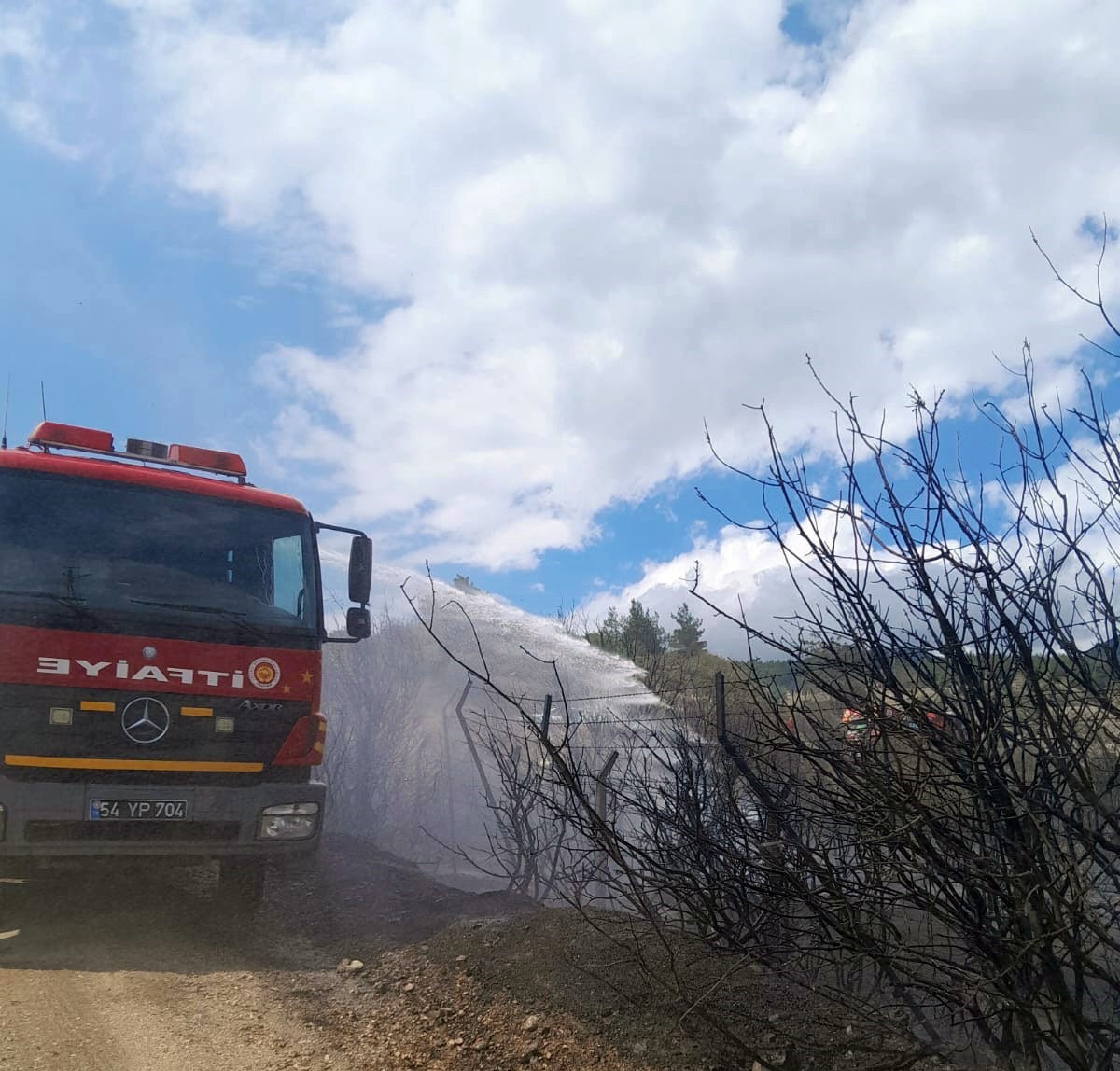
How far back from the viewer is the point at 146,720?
550 centimetres

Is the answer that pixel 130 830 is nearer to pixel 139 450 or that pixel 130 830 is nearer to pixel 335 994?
pixel 335 994

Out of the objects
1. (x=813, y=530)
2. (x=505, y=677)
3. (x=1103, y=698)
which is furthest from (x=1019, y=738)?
(x=505, y=677)

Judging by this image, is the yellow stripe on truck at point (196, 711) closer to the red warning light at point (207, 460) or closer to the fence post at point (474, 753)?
the red warning light at point (207, 460)

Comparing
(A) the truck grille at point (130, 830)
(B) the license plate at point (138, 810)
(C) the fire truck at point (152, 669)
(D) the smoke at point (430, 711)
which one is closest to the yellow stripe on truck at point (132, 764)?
(C) the fire truck at point (152, 669)

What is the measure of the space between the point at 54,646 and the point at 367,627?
2.26 meters

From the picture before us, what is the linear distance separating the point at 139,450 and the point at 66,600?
1608 mm

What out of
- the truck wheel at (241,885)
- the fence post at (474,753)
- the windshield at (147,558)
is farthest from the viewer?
the fence post at (474,753)

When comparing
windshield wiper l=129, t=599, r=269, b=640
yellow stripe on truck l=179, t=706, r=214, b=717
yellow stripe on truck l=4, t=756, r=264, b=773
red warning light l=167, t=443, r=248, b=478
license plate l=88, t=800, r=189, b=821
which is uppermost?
red warning light l=167, t=443, r=248, b=478

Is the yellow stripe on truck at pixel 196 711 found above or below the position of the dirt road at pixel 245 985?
above

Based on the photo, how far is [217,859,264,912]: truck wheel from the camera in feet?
19.9

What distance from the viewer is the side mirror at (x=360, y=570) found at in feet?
22.3

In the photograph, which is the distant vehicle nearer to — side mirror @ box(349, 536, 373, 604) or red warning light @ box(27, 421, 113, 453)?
side mirror @ box(349, 536, 373, 604)

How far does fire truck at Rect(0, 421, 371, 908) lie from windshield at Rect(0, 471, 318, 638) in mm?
10

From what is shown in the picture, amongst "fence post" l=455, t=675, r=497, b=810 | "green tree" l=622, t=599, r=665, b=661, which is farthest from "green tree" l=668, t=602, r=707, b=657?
"fence post" l=455, t=675, r=497, b=810
